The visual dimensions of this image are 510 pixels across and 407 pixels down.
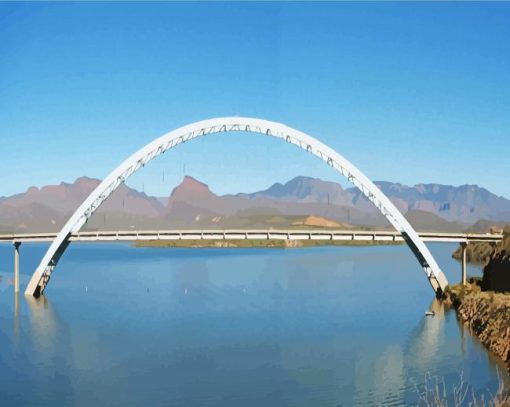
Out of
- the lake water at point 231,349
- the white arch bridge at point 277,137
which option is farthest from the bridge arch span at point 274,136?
the lake water at point 231,349

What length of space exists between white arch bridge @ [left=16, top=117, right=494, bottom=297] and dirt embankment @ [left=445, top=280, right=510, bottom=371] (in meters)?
5.34

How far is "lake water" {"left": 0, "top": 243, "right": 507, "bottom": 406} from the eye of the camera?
94.2 ft

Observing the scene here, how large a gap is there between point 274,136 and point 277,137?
0.97 ft

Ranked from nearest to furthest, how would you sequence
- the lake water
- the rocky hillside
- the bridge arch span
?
the lake water, the rocky hillside, the bridge arch span

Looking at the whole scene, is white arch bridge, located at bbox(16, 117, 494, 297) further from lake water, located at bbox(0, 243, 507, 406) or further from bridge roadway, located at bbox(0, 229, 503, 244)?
lake water, located at bbox(0, 243, 507, 406)

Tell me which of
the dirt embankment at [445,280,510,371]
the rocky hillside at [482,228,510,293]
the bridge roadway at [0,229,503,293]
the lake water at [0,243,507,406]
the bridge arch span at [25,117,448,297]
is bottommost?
the lake water at [0,243,507,406]

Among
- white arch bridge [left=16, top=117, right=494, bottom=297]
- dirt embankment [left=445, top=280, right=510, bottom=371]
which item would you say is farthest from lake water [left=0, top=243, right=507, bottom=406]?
white arch bridge [left=16, top=117, right=494, bottom=297]

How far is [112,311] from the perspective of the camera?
2127 inches

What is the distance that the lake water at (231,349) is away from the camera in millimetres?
28719

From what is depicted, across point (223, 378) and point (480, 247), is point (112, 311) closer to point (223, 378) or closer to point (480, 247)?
point (223, 378)

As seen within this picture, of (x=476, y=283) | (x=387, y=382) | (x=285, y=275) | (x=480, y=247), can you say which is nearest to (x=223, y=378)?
(x=387, y=382)

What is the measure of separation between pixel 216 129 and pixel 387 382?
3498 centimetres

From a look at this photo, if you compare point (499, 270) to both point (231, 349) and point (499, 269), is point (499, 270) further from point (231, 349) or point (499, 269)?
point (231, 349)

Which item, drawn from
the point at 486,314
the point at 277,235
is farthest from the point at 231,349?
the point at 277,235
